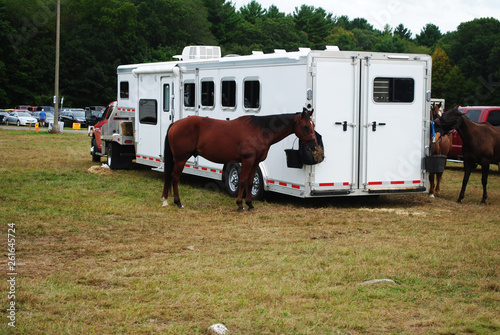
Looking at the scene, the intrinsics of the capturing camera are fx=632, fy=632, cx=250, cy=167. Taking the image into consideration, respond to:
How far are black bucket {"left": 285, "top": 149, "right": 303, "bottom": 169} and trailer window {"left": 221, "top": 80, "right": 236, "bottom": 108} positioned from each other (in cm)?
218

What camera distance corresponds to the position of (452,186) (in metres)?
15.8

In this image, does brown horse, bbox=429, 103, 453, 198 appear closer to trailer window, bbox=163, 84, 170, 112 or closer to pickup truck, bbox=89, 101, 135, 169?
trailer window, bbox=163, 84, 170, 112

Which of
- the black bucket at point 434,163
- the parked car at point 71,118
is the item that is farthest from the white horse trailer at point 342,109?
the parked car at point 71,118

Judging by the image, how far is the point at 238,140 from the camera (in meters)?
11.7

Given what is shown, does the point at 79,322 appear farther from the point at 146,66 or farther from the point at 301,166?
the point at 146,66

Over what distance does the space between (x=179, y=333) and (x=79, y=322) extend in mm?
899

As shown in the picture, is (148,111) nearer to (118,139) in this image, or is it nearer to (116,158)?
(118,139)

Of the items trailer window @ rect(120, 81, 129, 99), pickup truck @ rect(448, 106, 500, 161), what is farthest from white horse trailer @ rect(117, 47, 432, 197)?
pickup truck @ rect(448, 106, 500, 161)

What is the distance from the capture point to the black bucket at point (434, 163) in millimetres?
12336

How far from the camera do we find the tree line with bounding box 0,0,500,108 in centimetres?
5481

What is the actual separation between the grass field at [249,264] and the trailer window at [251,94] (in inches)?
79.3

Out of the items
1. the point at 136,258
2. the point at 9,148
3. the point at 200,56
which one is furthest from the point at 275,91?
the point at 9,148

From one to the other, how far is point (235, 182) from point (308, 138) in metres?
2.67

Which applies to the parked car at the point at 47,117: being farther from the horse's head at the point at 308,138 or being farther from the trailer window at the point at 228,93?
the horse's head at the point at 308,138
